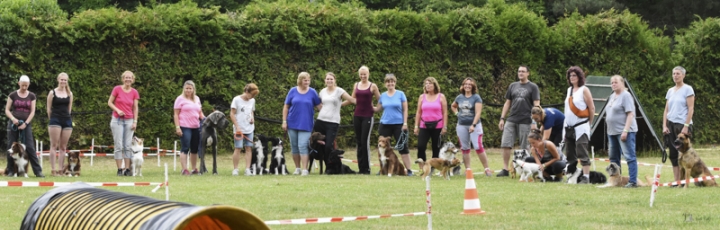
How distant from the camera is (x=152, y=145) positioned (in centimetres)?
2111

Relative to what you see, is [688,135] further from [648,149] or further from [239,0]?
[239,0]

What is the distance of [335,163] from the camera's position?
1644cm

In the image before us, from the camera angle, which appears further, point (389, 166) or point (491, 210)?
point (389, 166)

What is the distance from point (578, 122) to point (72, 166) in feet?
23.7

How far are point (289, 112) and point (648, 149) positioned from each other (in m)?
8.93

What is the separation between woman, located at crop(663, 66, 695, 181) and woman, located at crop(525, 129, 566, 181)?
1738 mm

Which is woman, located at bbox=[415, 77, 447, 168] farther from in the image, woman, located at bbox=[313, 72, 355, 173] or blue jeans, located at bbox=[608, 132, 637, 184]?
blue jeans, located at bbox=[608, 132, 637, 184]

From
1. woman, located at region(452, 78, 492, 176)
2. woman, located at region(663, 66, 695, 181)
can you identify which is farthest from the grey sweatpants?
woman, located at region(663, 66, 695, 181)

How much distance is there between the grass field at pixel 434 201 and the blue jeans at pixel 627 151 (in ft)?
1.41

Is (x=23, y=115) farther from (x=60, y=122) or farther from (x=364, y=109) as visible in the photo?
(x=364, y=109)

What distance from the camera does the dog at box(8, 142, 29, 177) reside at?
15320mm

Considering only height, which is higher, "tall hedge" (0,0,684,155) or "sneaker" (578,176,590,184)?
"tall hedge" (0,0,684,155)

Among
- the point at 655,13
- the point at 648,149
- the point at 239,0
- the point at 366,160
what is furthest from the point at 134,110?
the point at 655,13

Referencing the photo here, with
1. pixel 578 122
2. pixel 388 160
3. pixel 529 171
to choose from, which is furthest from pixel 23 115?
pixel 578 122
